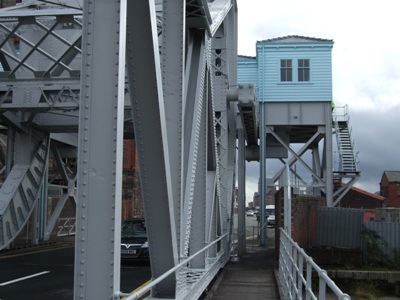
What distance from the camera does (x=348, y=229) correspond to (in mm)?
18844

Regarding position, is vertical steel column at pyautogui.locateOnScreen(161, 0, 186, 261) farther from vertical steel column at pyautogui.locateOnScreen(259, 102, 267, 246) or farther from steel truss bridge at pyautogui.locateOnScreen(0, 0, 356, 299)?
vertical steel column at pyautogui.locateOnScreen(259, 102, 267, 246)

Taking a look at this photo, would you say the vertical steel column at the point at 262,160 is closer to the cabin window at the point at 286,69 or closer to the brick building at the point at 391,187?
the cabin window at the point at 286,69

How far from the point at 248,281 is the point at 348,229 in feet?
25.1

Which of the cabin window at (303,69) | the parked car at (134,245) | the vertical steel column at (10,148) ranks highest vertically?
the cabin window at (303,69)

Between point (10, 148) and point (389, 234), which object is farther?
point (10, 148)

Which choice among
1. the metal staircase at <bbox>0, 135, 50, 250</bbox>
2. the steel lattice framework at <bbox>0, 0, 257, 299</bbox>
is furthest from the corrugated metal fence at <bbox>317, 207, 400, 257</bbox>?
the metal staircase at <bbox>0, 135, 50, 250</bbox>

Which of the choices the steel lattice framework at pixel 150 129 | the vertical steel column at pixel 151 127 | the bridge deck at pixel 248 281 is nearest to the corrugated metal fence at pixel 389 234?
the bridge deck at pixel 248 281

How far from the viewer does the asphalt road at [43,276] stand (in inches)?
388

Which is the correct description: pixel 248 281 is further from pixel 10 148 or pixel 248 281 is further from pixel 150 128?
pixel 10 148

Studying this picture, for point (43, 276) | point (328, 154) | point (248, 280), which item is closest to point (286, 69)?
point (328, 154)

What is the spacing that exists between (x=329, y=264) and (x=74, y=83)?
36.9 feet

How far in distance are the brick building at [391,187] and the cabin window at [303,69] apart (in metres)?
35.0

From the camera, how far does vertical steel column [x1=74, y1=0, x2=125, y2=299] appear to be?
3914 mm

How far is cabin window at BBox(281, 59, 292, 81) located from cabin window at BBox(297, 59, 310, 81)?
1.63ft
